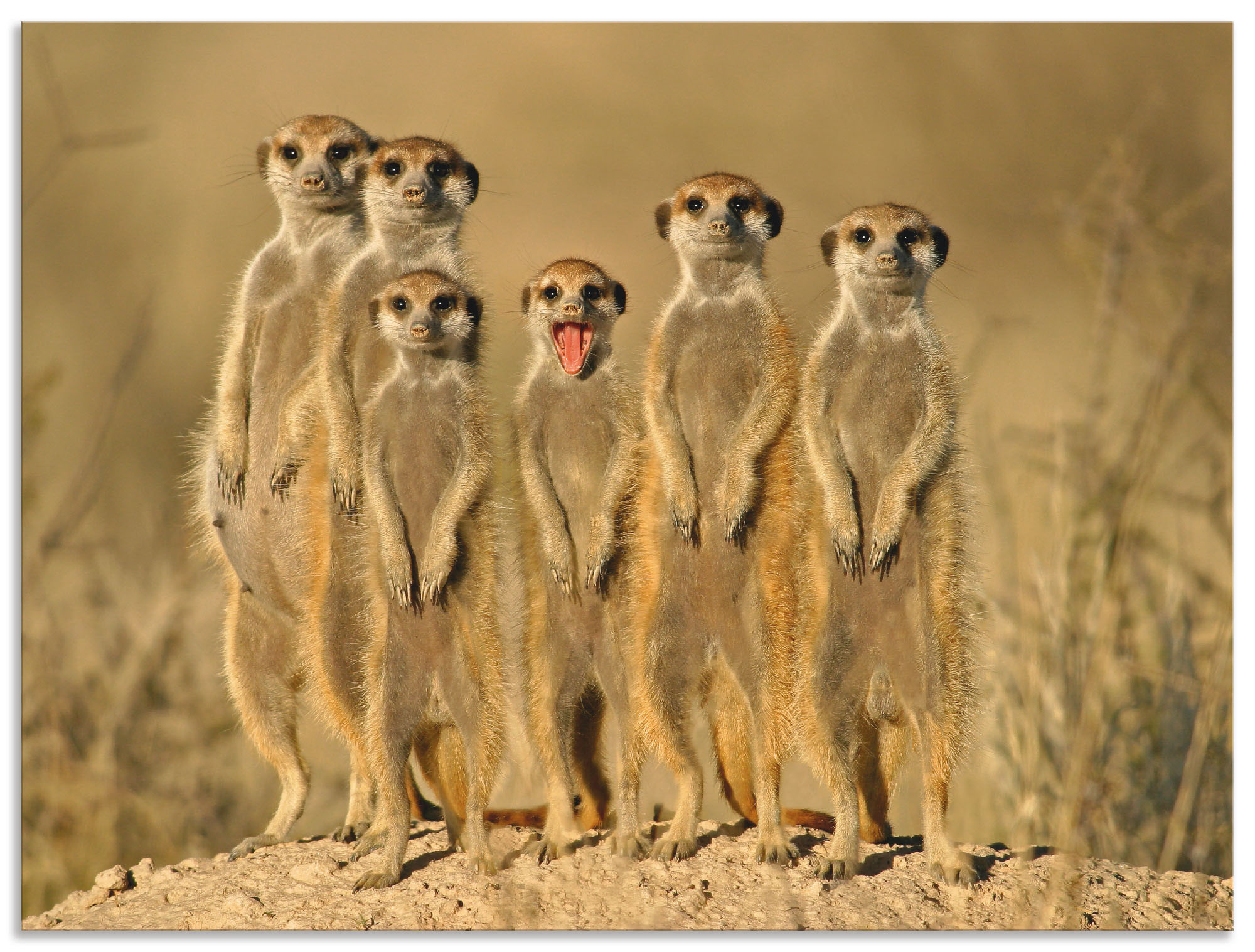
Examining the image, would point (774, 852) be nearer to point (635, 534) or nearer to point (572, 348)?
point (635, 534)

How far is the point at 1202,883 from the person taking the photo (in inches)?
160

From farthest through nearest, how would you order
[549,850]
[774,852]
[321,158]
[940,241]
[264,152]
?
[264,152]
[321,158]
[940,241]
[549,850]
[774,852]

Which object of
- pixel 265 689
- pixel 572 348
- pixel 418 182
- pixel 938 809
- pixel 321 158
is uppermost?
pixel 321 158

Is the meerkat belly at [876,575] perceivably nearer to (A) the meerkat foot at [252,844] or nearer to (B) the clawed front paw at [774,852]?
(B) the clawed front paw at [774,852]

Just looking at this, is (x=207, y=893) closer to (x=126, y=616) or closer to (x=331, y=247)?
(x=331, y=247)

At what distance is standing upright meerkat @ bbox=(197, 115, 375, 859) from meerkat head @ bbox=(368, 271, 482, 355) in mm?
614

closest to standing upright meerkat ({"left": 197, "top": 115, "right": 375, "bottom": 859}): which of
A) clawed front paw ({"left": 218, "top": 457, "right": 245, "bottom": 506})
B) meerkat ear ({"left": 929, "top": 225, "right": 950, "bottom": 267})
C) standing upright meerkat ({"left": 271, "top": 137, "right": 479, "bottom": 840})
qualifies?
clawed front paw ({"left": 218, "top": 457, "right": 245, "bottom": 506})

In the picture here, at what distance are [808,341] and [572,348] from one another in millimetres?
788

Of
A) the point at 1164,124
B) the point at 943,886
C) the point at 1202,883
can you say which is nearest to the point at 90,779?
the point at 943,886

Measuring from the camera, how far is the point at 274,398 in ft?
15.0

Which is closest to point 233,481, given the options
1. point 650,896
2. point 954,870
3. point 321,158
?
point 321,158

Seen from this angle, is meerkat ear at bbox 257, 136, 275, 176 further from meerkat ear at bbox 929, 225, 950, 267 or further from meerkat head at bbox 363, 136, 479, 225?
meerkat ear at bbox 929, 225, 950, 267

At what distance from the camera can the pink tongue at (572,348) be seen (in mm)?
4113

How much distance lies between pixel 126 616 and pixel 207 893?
8.82ft
